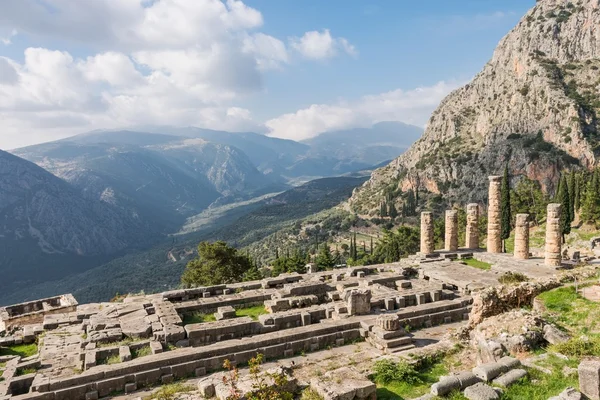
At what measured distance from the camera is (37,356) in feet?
56.7

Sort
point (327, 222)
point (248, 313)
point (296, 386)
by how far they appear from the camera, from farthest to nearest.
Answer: point (327, 222), point (248, 313), point (296, 386)

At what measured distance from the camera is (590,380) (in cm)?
989

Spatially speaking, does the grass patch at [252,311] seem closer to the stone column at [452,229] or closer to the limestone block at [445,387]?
the limestone block at [445,387]

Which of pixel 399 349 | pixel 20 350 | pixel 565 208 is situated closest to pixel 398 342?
pixel 399 349

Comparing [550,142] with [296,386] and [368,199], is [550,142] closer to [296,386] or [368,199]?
[368,199]

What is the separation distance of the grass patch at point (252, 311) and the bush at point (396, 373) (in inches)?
369

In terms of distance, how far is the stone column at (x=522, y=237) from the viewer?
30.2 meters

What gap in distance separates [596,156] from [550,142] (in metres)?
10.5

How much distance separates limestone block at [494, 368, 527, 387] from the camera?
11.1 meters

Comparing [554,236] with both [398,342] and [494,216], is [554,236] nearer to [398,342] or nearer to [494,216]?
[494,216]

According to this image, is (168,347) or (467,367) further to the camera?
(168,347)

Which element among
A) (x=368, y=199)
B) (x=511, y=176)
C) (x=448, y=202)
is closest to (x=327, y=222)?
(x=368, y=199)

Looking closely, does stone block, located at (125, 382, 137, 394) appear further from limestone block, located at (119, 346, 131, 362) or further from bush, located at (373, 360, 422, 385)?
bush, located at (373, 360, 422, 385)

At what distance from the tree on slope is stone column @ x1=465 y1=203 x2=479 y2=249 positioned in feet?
67.6
